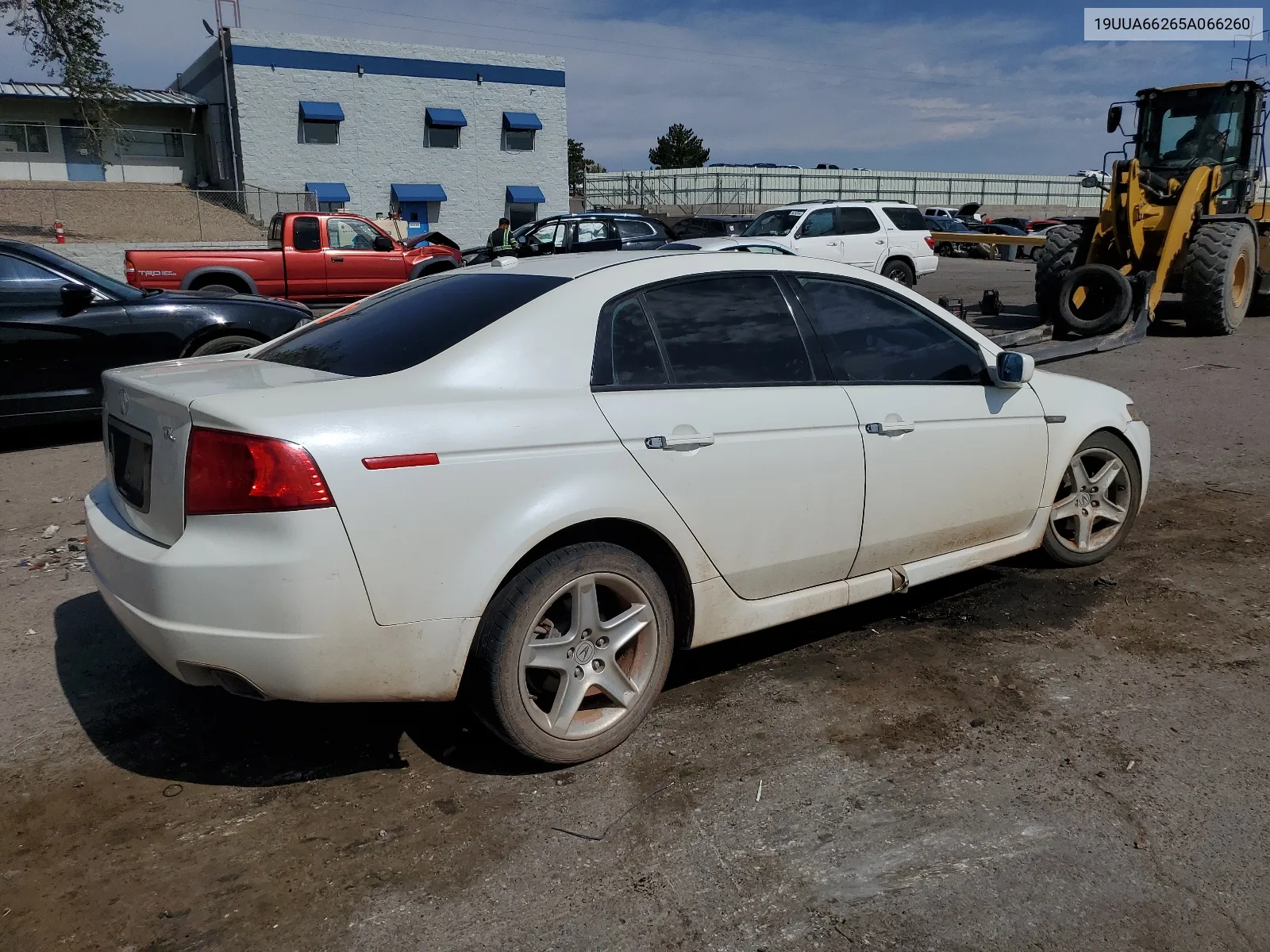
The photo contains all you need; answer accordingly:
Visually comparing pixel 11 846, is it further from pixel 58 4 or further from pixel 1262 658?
pixel 58 4

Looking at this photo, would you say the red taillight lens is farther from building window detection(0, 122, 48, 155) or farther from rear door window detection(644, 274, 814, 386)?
building window detection(0, 122, 48, 155)

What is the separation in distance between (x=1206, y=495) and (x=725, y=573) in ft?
14.8

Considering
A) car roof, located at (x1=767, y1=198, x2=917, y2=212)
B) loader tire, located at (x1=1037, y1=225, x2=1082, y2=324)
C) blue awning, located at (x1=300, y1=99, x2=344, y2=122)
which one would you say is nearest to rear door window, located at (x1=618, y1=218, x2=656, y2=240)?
car roof, located at (x1=767, y1=198, x2=917, y2=212)

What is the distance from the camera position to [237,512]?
112 inches

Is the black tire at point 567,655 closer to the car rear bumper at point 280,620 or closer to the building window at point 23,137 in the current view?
the car rear bumper at point 280,620

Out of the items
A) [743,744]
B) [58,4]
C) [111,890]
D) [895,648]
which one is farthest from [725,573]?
[58,4]

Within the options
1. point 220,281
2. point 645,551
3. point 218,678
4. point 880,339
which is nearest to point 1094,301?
point 880,339

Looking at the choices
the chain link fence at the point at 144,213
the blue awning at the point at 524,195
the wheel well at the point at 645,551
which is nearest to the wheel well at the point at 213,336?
the wheel well at the point at 645,551

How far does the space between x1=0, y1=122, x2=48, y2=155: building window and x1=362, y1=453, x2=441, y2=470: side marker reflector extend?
150 feet

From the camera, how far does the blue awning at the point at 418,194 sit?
39.9 meters

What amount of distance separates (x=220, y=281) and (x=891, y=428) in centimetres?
1381

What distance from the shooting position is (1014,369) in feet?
14.3

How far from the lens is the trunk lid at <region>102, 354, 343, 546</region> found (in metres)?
3.02

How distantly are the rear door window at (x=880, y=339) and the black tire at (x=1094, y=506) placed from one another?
929 mm
